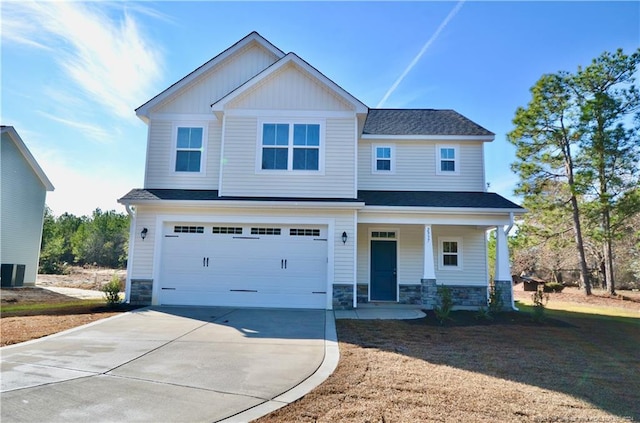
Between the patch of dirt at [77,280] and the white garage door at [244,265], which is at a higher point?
the white garage door at [244,265]

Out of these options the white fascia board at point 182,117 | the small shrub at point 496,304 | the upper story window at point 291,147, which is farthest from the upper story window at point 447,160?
the white fascia board at point 182,117

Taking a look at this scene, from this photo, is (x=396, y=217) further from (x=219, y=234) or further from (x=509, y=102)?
(x=509, y=102)

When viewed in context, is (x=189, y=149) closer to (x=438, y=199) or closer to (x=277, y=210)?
(x=277, y=210)

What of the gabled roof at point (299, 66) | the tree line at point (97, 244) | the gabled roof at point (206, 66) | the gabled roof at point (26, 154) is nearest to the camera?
the gabled roof at point (299, 66)

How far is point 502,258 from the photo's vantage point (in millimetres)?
11414

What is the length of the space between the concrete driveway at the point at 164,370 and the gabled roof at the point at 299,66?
22.0 feet

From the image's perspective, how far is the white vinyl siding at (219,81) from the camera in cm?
1226

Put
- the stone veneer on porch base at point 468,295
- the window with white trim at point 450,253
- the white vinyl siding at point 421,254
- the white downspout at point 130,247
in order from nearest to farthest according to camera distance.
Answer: the white downspout at point 130,247, the stone veneer on porch base at point 468,295, the white vinyl siding at point 421,254, the window with white trim at point 450,253

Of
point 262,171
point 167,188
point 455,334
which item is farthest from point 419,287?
point 167,188

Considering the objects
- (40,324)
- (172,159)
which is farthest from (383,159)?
(40,324)

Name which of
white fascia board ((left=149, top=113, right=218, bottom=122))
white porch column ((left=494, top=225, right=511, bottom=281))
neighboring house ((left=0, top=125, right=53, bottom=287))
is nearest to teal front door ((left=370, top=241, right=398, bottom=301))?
white porch column ((left=494, top=225, right=511, bottom=281))

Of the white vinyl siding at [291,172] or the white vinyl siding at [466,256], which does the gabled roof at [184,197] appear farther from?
the white vinyl siding at [466,256]

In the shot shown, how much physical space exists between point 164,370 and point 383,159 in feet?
35.2

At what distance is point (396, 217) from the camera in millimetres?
11562
